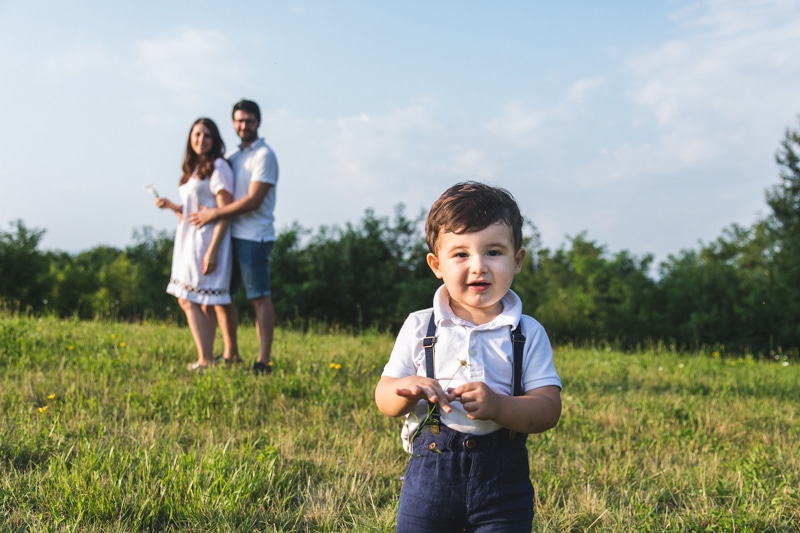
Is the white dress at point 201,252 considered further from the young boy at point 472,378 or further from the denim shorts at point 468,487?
the denim shorts at point 468,487

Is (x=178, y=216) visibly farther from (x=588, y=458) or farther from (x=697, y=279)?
(x=697, y=279)

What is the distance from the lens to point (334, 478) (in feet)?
11.7

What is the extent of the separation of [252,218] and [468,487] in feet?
13.9

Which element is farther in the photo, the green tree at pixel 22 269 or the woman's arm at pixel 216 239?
the green tree at pixel 22 269

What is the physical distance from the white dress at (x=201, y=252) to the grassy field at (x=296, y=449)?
2.06ft

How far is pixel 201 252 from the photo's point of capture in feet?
19.6

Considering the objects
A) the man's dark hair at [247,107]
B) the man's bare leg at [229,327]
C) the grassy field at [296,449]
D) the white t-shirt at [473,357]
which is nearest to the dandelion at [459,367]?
the white t-shirt at [473,357]

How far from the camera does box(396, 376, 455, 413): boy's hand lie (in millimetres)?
1997

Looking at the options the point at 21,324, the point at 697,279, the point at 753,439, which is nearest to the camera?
the point at 753,439

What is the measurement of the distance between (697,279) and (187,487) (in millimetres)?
14314

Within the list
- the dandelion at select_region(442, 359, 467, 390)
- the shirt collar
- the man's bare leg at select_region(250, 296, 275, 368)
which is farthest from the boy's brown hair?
the shirt collar

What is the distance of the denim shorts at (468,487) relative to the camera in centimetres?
212

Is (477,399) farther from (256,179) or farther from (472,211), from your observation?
(256,179)

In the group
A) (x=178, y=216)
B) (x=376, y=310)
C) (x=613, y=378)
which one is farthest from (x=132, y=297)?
(x=613, y=378)
